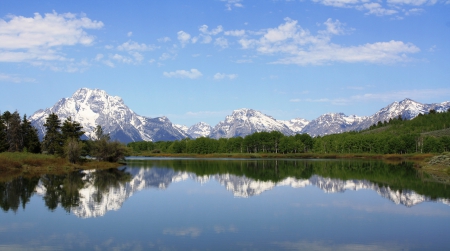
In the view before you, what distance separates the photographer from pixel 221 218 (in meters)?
26.1

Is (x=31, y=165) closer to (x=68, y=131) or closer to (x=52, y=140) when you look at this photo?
(x=52, y=140)

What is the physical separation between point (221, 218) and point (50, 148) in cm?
6831

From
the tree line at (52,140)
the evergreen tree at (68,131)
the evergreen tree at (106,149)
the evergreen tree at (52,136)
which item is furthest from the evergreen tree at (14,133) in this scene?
the evergreen tree at (106,149)

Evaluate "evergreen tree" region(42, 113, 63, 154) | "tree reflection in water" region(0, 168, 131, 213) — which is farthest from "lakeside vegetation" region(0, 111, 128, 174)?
"tree reflection in water" region(0, 168, 131, 213)

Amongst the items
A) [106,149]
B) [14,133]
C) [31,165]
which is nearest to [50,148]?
[14,133]

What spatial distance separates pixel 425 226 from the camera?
945 inches

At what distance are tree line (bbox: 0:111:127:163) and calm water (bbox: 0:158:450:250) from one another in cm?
3404

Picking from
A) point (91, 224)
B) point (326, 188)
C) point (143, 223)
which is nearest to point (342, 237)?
point (143, 223)

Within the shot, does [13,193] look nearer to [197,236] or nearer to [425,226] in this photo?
[197,236]

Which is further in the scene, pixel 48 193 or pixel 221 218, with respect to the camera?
pixel 48 193

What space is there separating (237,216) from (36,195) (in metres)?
19.5

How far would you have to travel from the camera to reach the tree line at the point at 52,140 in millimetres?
75938

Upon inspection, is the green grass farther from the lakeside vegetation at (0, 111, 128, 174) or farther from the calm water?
the calm water

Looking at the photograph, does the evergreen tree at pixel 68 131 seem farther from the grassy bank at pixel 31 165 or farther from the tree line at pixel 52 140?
the grassy bank at pixel 31 165
